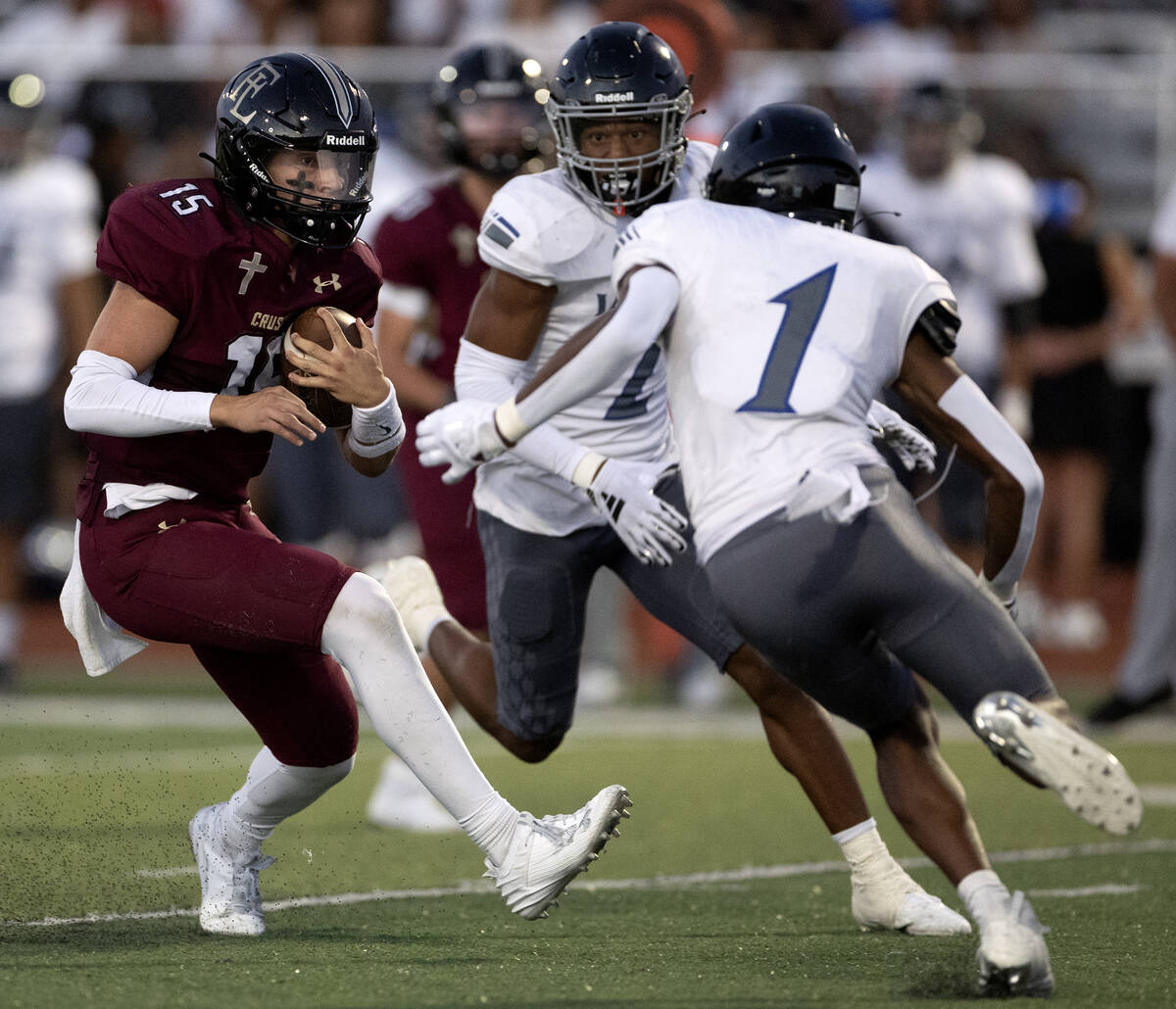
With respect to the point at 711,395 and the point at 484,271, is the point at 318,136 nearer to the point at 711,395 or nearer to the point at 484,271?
the point at 711,395

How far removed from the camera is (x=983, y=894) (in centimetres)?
331

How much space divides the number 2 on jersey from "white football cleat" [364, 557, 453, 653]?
1.81 m

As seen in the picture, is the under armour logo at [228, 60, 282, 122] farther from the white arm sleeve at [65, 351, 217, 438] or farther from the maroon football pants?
the maroon football pants

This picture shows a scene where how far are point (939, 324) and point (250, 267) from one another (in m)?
1.30

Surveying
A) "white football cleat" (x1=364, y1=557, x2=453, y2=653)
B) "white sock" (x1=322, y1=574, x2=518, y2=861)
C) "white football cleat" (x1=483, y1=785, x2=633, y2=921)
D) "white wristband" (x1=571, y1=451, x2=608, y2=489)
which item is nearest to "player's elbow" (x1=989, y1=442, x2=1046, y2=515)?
"white wristband" (x1=571, y1=451, x2=608, y2=489)

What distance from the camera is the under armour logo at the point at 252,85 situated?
12.4 feet

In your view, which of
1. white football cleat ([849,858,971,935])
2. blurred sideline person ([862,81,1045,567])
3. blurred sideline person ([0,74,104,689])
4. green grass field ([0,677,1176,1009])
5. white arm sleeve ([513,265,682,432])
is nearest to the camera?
green grass field ([0,677,1176,1009])

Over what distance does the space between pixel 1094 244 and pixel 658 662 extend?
9.25 ft

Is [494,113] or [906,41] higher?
[494,113]

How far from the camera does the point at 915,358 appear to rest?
3467 millimetres

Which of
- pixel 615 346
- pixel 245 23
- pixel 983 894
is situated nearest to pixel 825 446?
pixel 615 346

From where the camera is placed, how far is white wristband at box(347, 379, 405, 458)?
12.5ft

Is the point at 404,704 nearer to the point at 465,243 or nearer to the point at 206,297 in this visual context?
the point at 206,297

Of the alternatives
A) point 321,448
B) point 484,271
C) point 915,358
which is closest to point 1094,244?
point 321,448
